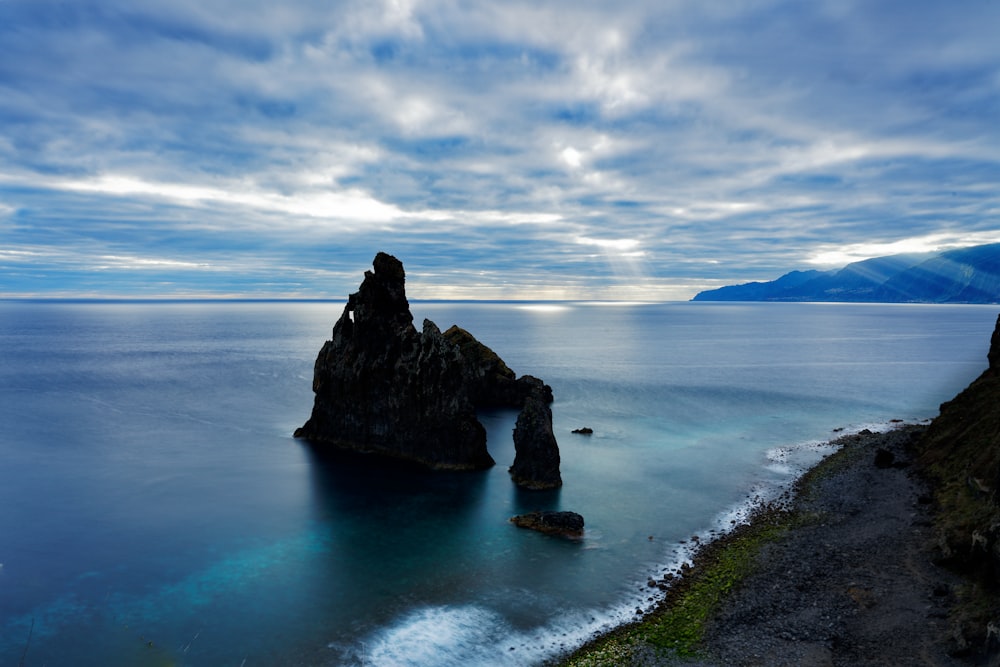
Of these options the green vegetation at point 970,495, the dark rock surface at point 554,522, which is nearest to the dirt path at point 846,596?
the green vegetation at point 970,495

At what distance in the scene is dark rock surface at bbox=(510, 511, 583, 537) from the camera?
45.0m

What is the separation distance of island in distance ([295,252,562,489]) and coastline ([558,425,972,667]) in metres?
20.4

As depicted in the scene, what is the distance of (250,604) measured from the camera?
35.0m

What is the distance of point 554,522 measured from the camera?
45719 millimetres

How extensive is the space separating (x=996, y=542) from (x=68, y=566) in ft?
191

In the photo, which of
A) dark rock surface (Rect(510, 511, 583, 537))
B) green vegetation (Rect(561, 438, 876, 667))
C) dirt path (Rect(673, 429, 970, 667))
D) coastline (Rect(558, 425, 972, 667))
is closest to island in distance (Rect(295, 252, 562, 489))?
dark rock surface (Rect(510, 511, 583, 537))

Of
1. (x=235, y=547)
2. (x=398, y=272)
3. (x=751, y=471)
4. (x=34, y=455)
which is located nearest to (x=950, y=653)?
(x=751, y=471)

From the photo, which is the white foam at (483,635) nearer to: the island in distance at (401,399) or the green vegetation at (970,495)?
the green vegetation at (970,495)

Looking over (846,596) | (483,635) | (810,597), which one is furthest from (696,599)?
(483,635)

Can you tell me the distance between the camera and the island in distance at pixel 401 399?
56.9m

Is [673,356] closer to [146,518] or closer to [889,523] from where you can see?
[889,523]

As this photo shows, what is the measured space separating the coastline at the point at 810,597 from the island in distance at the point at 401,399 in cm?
2041

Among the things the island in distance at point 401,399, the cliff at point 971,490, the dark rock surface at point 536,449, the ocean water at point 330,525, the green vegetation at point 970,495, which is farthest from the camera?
the island in distance at point 401,399

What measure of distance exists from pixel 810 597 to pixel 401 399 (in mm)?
43444
